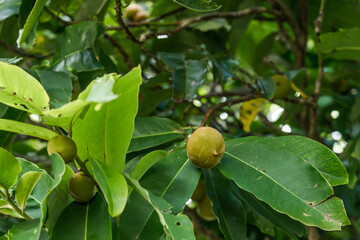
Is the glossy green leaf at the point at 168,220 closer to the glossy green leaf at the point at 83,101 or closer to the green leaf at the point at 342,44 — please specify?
the glossy green leaf at the point at 83,101

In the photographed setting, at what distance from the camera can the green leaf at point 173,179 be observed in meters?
0.76

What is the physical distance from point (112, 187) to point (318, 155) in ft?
1.27

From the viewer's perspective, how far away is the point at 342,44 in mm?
1300

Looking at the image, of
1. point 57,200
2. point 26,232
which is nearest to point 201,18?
point 57,200

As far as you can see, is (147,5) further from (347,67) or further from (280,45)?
(347,67)

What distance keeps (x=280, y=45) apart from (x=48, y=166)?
3.47 ft

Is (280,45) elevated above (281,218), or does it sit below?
below

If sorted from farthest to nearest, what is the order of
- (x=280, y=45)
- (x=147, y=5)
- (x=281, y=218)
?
(x=147, y=5) < (x=280, y=45) < (x=281, y=218)

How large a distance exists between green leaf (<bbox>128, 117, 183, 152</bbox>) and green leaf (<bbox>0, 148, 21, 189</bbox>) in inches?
10.0

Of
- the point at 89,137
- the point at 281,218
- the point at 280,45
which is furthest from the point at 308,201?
the point at 280,45

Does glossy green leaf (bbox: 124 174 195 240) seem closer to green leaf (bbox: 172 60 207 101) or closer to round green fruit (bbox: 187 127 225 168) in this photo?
round green fruit (bbox: 187 127 225 168)

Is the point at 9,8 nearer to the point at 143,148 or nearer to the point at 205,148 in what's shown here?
the point at 143,148

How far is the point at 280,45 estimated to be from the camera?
6.30 feet

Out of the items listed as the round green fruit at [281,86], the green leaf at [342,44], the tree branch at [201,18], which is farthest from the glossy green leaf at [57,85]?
the green leaf at [342,44]
